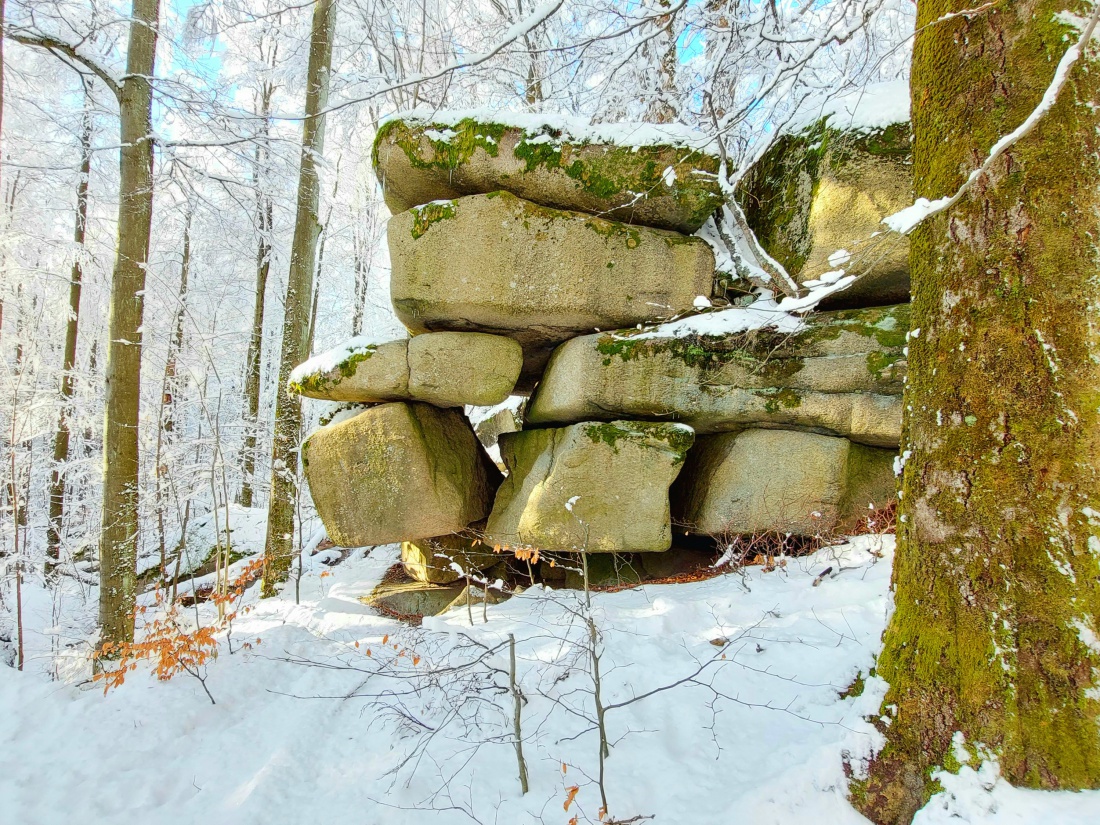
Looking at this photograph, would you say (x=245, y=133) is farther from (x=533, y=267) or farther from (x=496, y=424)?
(x=496, y=424)

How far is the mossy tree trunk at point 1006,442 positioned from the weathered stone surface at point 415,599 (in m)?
5.17

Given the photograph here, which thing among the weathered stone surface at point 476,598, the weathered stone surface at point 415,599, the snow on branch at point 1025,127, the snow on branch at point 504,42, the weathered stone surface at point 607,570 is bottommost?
the weathered stone surface at point 415,599

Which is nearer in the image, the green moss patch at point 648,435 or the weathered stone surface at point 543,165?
the green moss patch at point 648,435

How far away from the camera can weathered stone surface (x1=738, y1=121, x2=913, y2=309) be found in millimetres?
4930

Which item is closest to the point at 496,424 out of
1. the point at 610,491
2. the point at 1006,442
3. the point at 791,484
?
the point at 610,491

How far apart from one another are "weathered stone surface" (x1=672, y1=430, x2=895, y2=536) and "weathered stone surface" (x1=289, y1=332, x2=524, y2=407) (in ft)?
8.11

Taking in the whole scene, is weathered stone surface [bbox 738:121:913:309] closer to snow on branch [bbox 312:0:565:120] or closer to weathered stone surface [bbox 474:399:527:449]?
snow on branch [bbox 312:0:565:120]

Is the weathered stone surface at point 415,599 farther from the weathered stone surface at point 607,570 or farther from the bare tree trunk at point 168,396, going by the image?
the bare tree trunk at point 168,396

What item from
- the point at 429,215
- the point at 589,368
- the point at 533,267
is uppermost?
the point at 429,215

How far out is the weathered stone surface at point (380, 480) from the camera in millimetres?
5707

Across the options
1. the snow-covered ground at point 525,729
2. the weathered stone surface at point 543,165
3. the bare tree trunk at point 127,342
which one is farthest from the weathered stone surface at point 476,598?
the weathered stone surface at point 543,165

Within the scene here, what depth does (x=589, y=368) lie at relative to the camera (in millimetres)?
5590

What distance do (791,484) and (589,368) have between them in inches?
87.4

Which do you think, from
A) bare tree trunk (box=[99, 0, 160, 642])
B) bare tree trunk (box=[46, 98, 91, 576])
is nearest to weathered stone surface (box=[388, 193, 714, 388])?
bare tree trunk (box=[99, 0, 160, 642])
